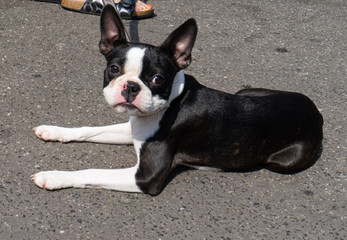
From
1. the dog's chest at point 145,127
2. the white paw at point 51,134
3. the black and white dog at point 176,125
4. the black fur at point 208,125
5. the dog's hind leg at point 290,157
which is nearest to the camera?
the black and white dog at point 176,125

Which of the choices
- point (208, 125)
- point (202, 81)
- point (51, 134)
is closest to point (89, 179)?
point (51, 134)

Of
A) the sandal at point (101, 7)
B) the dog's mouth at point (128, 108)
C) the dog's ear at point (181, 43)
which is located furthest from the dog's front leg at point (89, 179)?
the sandal at point (101, 7)

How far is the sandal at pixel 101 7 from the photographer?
261 inches

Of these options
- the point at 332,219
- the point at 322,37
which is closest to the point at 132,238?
the point at 332,219

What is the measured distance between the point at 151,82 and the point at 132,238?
106 centimetres

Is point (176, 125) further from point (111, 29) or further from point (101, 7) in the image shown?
point (101, 7)

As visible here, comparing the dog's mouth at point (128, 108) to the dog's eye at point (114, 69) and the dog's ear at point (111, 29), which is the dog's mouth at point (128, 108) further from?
the dog's ear at point (111, 29)

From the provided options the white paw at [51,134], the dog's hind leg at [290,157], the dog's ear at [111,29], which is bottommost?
the white paw at [51,134]

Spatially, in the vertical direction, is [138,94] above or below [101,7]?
above

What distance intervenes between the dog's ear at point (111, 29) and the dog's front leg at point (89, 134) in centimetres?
75

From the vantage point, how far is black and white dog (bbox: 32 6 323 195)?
360cm

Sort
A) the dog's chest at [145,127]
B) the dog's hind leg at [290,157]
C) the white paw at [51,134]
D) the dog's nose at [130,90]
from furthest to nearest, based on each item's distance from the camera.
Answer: the white paw at [51,134] < the dog's hind leg at [290,157] < the dog's chest at [145,127] < the dog's nose at [130,90]

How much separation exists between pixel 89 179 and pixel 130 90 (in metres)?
0.77

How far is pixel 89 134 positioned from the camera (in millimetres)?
4328
